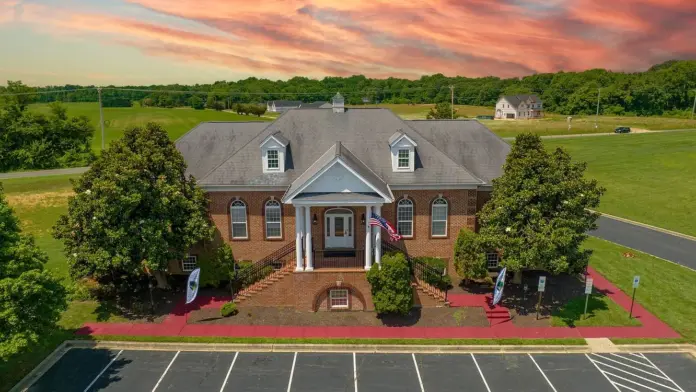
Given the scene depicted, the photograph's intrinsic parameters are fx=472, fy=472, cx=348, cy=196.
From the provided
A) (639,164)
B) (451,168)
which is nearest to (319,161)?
(451,168)

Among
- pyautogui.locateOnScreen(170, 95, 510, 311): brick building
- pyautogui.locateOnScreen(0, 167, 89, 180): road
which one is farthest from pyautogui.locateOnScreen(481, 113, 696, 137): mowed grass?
pyautogui.locateOnScreen(0, 167, 89, 180): road

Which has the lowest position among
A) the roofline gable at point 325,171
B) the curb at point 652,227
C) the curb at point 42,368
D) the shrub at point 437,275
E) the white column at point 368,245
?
the curb at point 42,368

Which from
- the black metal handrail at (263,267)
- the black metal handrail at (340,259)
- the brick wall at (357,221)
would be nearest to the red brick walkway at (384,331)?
the black metal handrail at (263,267)

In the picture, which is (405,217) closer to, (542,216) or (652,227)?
(542,216)

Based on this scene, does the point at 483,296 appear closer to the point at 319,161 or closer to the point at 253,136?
the point at 319,161

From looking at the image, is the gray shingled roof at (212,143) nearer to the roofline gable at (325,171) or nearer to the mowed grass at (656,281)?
the roofline gable at (325,171)
